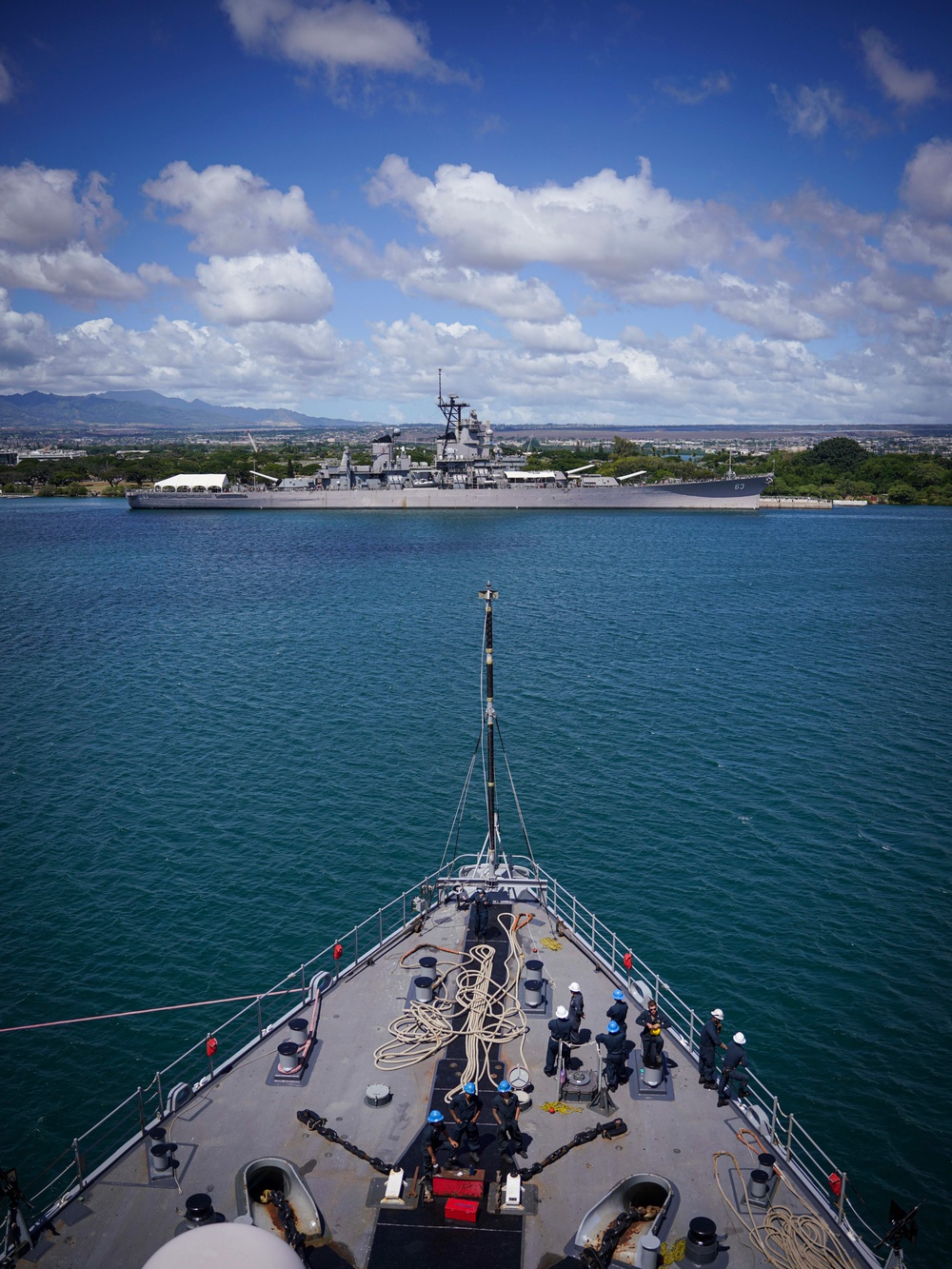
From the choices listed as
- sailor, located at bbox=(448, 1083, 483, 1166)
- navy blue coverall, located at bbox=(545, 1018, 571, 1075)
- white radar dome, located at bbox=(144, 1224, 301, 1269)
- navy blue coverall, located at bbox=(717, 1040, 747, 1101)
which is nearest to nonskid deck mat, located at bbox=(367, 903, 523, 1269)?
sailor, located at bbox=(448, 1083, 483, 1166)

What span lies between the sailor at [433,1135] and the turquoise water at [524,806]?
31.8 ft

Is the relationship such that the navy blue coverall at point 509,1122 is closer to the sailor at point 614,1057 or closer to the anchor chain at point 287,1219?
the sailor at point 614,1057

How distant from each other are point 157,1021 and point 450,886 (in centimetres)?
862

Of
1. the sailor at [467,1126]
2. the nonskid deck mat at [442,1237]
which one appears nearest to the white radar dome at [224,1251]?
the nonskid deck mat at [442,1237]

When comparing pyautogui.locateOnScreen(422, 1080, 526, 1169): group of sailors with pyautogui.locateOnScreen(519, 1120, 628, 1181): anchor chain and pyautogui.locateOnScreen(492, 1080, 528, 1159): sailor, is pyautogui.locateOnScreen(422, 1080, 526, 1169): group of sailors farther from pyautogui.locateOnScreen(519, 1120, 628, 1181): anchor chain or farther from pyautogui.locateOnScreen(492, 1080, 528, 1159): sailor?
pyautogui.locateOnScreen(519, 1120, 628, 1181): anchor chain

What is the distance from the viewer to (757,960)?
2466 centimetres

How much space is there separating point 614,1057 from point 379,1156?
4378 mm

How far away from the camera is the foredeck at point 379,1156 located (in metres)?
12.0

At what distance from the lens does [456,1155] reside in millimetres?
13117

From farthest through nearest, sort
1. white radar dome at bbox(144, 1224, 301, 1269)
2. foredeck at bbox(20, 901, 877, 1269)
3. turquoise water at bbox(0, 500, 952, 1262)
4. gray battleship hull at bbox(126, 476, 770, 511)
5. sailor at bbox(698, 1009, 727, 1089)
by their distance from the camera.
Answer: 1. gray battleship hull at bbox(126, 476, 770, 511)
2. turquoise water at bbox(0, 500, 952, 1262)
3. sailor at bbox(698, 1009, 727, 1089)
4. foredeck at bbox(20, 901, 877, 1269)
5. white radar dome at bbox(144, 1224, 301, 1269)

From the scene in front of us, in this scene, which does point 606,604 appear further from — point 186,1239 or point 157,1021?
point 186,1239

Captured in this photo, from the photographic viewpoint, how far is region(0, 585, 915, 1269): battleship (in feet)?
39.0

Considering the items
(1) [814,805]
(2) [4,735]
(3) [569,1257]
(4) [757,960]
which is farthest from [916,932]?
(2) [4,735]

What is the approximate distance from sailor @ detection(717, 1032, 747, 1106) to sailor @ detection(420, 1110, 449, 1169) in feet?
16.9
